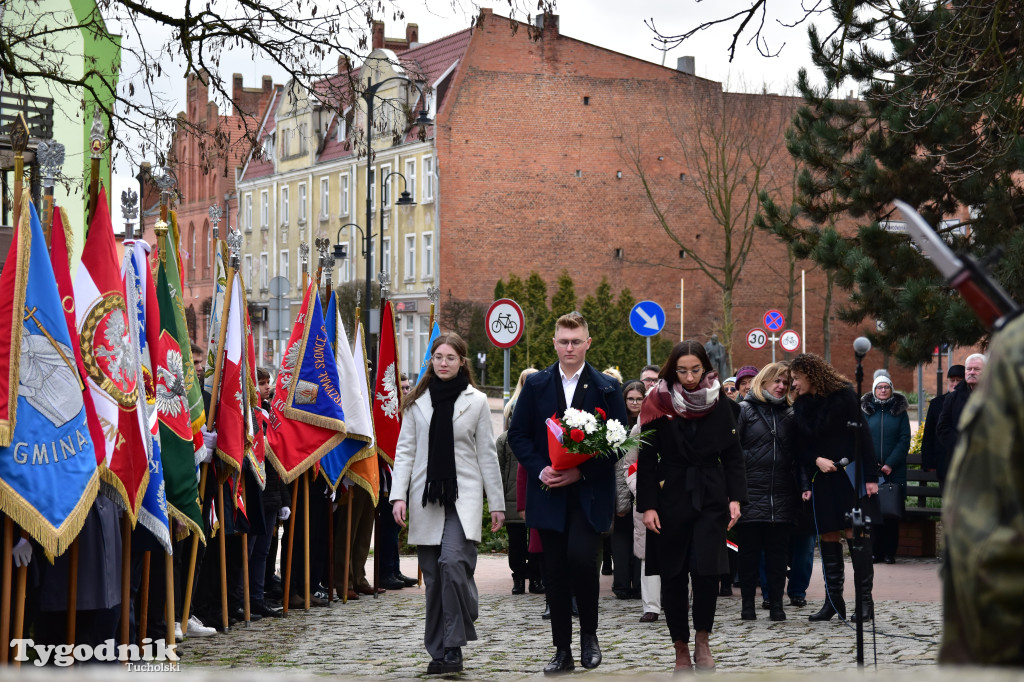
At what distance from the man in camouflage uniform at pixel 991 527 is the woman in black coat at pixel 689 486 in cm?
645

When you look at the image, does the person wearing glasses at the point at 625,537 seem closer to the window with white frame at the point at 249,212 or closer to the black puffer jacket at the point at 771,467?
the black puffer jacket at the point at 771,467

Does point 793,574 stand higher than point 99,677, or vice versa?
point 99,677

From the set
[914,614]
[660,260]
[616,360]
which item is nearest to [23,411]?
[914,614]

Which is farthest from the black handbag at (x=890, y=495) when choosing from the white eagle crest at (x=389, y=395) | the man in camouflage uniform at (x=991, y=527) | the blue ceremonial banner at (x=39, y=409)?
the man in camouflage uniform at (x=991, y=527)

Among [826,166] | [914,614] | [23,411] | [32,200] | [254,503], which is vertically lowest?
[914,614]

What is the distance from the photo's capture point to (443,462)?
9016 millimetres

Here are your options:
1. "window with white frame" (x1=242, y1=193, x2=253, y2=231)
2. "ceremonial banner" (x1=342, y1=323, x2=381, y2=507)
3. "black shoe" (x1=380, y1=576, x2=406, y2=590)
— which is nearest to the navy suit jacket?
"ceremonial banner" (x1=342, y1=323, x2=381, y2=507)

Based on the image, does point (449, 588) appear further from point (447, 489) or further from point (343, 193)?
point (343, 193)

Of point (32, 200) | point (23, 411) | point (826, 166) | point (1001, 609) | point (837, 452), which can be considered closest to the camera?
point (1001, 609)

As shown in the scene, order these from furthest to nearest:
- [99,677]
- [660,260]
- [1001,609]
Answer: [660,260] < [1001,609] < [99,677]

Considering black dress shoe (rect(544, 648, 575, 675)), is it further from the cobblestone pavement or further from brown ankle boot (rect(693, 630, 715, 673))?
brown ankle boot (rect(693, 630, 715, 673))

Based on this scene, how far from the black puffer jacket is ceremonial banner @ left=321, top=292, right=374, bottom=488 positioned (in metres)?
3.43

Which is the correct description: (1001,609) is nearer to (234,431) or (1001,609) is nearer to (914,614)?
(234,431)

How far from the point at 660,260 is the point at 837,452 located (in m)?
50.0
